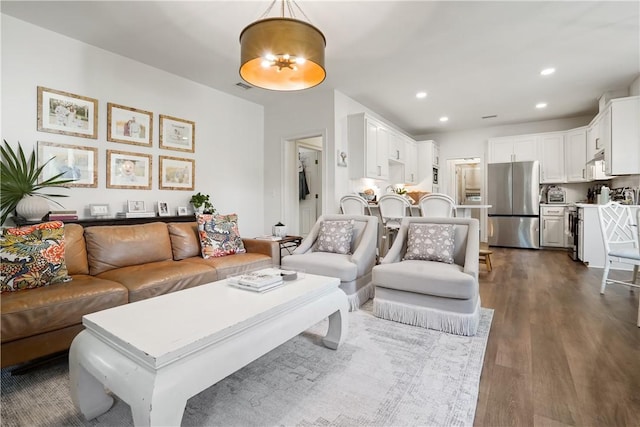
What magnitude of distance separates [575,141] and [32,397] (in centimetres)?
837

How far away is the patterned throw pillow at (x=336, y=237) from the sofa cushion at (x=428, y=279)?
669 millimetres

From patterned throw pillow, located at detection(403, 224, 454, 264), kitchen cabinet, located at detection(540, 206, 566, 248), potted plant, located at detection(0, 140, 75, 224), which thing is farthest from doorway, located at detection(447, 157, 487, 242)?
potted plant, located at detection(0, 140, 75, 224)

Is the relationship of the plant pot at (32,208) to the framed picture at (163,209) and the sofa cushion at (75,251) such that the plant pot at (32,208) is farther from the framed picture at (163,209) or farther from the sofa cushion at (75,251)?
the framed picture at (163,209)

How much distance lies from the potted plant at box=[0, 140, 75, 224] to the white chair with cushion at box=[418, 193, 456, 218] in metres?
4.01

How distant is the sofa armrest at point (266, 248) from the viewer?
11.0 ft

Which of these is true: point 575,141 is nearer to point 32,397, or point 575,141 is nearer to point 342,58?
point 342,58

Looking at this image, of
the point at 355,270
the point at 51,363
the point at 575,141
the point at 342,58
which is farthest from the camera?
the point at 575,141

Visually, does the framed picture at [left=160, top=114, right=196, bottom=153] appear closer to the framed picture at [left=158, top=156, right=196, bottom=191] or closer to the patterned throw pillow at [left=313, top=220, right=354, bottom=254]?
the framed picture at [left=158, top=156, right=196, bottom=191]

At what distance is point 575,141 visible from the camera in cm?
603

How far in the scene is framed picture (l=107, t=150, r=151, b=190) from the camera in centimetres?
346

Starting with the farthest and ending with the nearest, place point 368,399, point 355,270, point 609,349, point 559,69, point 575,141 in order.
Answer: point 575,141 < point 559,69 < point 355,270 < point 609,349 < point 368,399

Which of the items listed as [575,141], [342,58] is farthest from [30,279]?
[575,141]

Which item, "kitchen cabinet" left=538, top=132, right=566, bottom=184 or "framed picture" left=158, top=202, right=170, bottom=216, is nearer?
"framed picture" left=158, top=202, right=170, bottom=216

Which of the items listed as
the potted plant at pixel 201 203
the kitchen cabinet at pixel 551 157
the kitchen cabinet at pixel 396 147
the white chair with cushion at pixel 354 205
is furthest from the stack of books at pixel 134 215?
the kitchen cabinet at pixel 551 157
